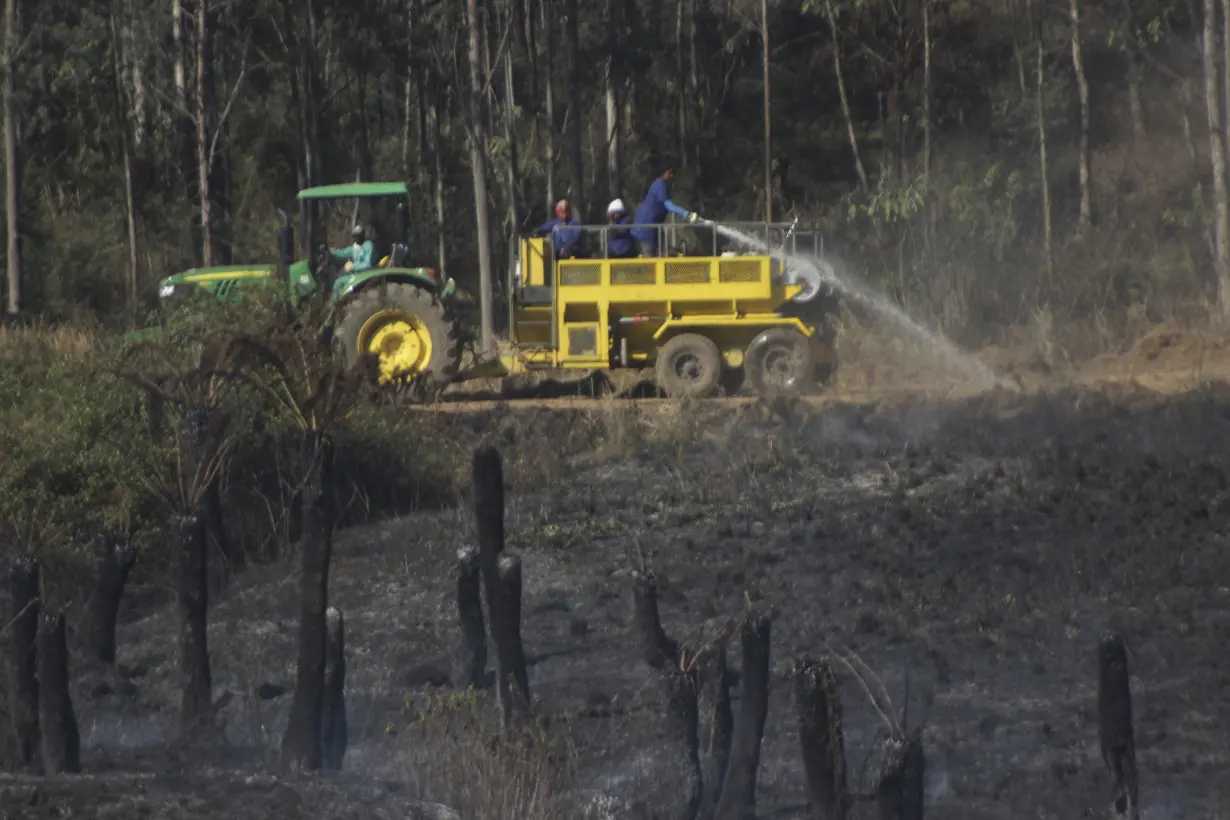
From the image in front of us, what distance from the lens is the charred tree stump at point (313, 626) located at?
8.34 metres

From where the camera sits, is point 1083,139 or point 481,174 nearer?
point 481,174

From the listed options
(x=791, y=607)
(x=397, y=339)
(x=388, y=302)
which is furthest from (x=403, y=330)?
(x=791, y=607)

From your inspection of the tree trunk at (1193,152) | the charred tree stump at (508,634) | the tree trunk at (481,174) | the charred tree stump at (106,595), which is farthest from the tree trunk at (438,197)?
the charred tree stump at (508,634)

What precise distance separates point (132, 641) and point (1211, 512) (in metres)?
7.17

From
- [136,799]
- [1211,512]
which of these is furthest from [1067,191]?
[136,799]

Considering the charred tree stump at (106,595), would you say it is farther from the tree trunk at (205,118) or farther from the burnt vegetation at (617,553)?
the tree trunk at (205,118)

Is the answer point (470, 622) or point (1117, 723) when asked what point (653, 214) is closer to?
point (470, 622)

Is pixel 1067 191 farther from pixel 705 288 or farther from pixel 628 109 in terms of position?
pixel 705 288

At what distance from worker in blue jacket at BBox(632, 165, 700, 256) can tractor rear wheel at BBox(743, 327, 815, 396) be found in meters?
1.56

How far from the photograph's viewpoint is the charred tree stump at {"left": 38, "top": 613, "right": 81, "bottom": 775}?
27.0ft

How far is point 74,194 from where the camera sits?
3591 cm

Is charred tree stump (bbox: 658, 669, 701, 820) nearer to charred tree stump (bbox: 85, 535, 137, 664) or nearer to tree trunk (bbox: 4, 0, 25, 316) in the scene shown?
charred tree stump (bbox: 85, 535, 137, 664)

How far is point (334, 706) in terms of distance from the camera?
8.68 metres

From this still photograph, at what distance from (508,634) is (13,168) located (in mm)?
23063
